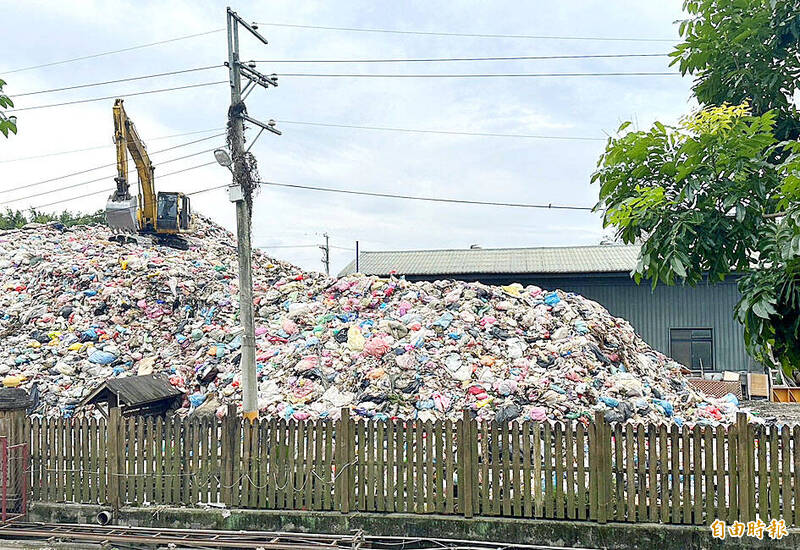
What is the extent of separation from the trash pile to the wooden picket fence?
7.82 ft

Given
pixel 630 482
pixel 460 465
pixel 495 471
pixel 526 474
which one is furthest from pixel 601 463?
pixel 460 465

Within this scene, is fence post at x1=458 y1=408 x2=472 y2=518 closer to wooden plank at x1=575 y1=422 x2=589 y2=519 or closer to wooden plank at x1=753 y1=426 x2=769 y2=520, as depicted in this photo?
wooden plank at x1=575 y1=422 x2=589 y2=519

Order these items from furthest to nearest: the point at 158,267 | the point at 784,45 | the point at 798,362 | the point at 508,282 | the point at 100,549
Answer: the point at 508,282
the point at 158,267
the point at 100,549
the point at 784,45
the point at 798,362

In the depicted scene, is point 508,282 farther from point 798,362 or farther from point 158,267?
point 798,362

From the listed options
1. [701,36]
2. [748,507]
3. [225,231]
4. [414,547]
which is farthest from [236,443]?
[225,231]

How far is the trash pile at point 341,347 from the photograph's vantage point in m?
11.5

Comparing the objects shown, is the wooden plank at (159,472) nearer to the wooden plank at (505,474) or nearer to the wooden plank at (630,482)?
the wooden plank at (505,474)

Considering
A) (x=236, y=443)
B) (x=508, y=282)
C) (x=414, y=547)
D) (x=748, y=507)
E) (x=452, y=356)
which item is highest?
(x=508, y=282)

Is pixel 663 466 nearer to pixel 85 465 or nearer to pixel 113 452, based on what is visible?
pixel 113 452

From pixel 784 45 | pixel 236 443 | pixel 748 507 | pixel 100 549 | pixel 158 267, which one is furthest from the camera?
pixel 158 267

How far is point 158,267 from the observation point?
1948 cm

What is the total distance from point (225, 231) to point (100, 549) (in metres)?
27.4

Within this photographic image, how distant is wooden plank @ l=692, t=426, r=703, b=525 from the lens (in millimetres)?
7230

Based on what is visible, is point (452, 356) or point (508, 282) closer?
point (452, 356)
